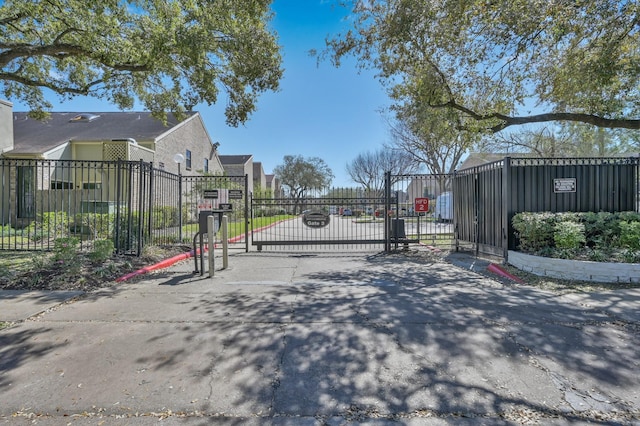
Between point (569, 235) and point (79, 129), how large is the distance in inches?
1016

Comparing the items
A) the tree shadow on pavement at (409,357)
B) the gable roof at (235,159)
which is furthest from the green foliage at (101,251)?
the gable roof at (235,159)

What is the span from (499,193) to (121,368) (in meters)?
8.66

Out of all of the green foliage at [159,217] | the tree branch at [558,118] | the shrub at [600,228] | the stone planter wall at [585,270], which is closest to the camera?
the stone planter wall at [585,270]

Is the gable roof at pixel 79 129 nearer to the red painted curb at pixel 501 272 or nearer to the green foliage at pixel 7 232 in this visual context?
the green foliage at pixel 7 232

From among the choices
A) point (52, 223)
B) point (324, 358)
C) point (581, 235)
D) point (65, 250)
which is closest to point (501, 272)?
point (581, 235)

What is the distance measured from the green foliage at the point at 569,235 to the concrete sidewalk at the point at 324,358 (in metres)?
1.43

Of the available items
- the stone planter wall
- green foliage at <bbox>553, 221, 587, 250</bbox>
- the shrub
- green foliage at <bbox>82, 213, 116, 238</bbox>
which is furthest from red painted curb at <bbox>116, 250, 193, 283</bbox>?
the shrub

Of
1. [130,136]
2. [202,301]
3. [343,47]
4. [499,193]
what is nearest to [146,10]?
[343,47]

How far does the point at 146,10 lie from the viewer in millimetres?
8773

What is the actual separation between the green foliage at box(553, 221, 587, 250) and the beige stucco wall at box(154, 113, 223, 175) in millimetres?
17899

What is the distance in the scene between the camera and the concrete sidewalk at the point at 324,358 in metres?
2.70

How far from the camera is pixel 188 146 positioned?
25.5 metres

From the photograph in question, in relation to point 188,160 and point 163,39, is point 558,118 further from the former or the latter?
point 188,160

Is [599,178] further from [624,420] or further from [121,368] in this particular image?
[121,368]
